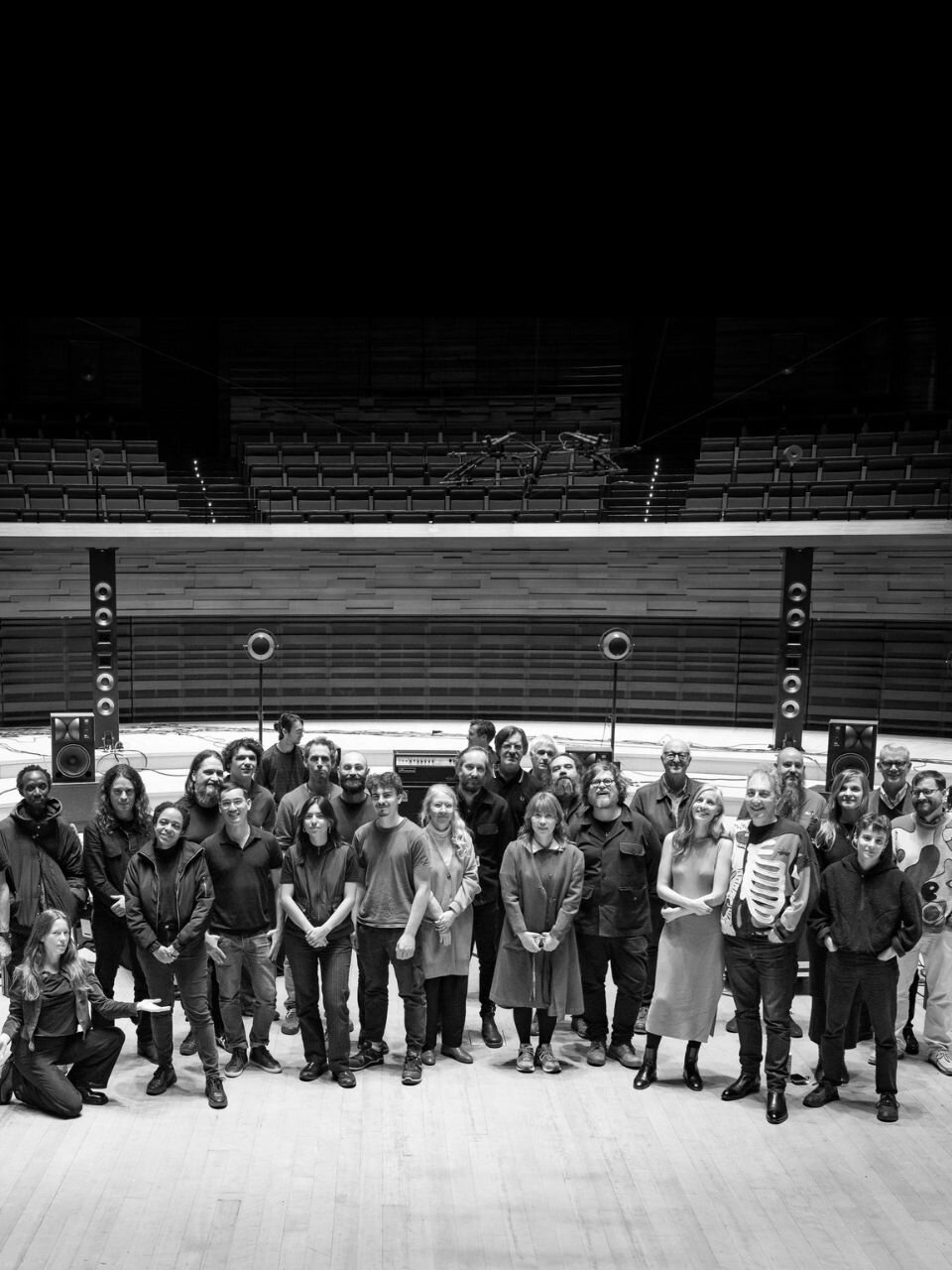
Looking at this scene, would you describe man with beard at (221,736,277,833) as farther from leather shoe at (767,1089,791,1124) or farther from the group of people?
leather shoe at (767,1089,791,1124)

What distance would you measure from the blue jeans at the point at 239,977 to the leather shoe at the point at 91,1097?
627 mm

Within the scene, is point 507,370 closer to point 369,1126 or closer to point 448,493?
point 448,493

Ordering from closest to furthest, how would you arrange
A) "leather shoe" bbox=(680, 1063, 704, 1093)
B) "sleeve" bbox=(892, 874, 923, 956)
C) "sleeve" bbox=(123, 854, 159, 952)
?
"sleeve" bbox=(892, 874, 923, 956) < "sleeve" bbox=(123, 854, 159, 952) < "leather shoe" bbox=(680, 1063, 704, 1093)

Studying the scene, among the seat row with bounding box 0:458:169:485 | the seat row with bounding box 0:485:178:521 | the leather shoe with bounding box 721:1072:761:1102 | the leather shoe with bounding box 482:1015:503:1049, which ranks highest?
the seat row with bounding box 0:458:169:485

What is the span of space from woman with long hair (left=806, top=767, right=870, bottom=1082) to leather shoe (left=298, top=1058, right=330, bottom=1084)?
245 centimetres

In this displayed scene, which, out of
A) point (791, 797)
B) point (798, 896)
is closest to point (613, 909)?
point (798, 896)

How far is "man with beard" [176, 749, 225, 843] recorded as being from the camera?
16.9 feet

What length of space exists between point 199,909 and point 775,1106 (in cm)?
286

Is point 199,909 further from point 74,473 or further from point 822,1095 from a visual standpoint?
point 74,473

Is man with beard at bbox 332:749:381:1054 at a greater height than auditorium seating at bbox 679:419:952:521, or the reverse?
auditorium seating at bbox 679:419:952:521

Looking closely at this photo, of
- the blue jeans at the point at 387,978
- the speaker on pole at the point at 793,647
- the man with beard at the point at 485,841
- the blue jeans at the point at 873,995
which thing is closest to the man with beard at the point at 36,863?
the blue jeans at the point at 387,978

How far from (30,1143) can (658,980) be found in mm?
2940

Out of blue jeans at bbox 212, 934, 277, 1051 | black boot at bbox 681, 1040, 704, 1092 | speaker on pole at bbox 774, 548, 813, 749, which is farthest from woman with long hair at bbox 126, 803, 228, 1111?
speaker on pole at bbox 774, 548, 813, 749

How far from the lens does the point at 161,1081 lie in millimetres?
4684
